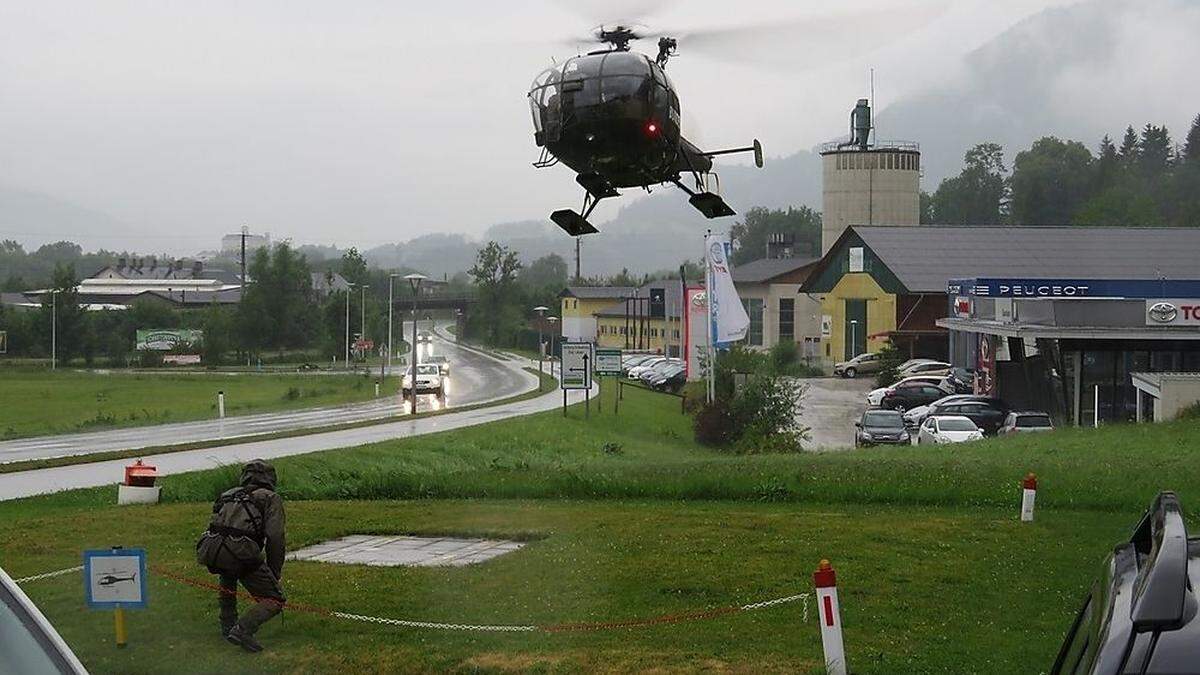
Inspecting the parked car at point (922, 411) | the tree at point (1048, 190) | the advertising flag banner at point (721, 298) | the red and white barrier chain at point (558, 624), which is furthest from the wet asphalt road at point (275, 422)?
the tree at point (1048, 190)

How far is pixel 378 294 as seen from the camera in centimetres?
6669

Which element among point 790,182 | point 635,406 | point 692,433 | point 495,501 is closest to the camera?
point 495,501

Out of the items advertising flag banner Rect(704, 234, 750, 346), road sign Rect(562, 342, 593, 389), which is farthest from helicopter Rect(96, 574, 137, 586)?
advertising flag banner Rect(704, 234, 750, 346)

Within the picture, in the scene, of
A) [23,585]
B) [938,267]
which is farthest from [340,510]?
[938,267]

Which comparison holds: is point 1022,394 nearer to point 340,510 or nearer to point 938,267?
point 938,267

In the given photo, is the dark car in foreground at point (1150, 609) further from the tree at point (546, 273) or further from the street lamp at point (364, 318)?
the street lamp at point (364, 318)

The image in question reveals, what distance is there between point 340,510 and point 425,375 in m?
43.8

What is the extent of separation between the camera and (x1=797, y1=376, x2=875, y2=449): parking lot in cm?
4759

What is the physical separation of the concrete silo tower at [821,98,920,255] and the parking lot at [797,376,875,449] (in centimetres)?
897

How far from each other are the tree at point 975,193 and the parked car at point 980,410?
241 feet

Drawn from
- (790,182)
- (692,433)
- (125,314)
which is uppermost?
(790,182)

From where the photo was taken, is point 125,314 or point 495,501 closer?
point 495,501

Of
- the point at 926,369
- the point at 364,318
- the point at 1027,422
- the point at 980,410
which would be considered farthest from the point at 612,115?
the point at 364,318

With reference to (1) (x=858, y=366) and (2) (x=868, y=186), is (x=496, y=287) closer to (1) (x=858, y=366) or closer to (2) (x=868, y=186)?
(1) (x=858, y=366)
